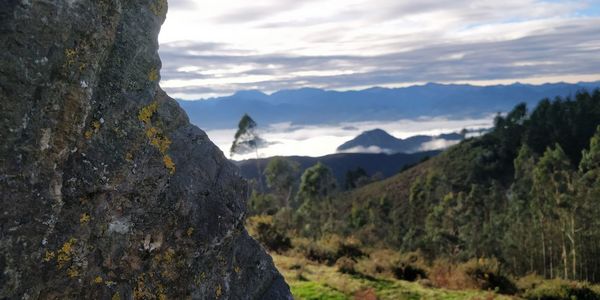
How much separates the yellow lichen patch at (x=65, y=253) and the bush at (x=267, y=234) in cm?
2062

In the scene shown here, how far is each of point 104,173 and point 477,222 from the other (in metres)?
63.9

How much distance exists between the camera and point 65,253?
179 inches

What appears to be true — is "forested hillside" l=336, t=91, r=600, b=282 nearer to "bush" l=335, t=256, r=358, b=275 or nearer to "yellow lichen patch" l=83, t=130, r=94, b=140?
"bush" l=335, t=256, r=358, b=275

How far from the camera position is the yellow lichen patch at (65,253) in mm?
4516

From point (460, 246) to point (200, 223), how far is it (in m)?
53.6

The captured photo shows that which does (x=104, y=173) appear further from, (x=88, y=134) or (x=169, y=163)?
(x=169, y=163)

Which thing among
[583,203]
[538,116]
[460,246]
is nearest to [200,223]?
[583,203]

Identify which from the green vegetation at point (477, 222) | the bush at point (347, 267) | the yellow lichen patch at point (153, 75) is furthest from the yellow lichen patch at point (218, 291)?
the bush at point (347, 267)

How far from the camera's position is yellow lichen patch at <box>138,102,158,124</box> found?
5.34m

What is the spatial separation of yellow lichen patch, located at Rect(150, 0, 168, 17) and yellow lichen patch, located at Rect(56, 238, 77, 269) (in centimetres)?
263

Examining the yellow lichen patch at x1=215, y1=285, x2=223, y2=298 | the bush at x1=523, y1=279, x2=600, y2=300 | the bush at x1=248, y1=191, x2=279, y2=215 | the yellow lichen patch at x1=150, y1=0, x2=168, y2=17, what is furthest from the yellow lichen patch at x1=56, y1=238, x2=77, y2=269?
the bush at x1=248, y1=191, x2=279, y2=215

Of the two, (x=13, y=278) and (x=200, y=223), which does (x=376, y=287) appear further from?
(x=13, y=278)

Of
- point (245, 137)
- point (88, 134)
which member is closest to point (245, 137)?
point (245, 137)

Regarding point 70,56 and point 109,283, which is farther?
point 109,283
